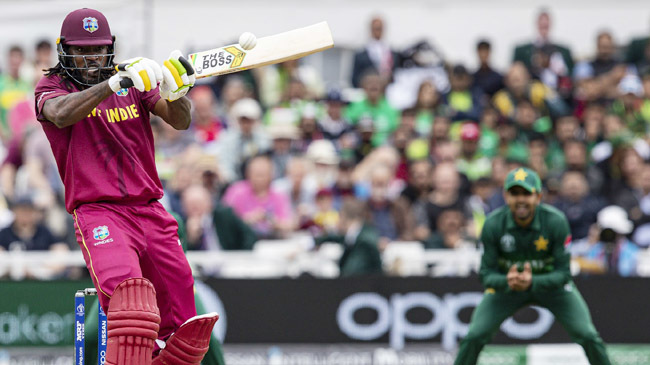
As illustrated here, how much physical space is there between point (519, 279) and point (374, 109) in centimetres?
541

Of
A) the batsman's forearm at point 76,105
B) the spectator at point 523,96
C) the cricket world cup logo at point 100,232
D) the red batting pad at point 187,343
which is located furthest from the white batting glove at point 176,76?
the spectator at point 523,96

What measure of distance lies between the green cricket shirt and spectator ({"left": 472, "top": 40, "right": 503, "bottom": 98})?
5.53 meters

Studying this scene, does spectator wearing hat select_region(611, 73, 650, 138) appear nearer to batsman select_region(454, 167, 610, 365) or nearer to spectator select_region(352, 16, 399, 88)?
spectator select_region(352, 16, 399, 88)

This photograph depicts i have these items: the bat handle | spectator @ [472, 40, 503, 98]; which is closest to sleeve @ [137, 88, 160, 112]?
the bat handle

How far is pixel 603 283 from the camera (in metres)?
10.7

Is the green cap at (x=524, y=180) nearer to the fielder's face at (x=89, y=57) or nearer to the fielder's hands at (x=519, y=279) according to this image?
the fielder's hands at (x=519, y=279)

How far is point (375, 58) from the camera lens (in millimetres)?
13945

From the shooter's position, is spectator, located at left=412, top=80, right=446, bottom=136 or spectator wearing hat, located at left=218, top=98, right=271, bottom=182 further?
spectator, located at left=412, top=80, right=446, bottom=136

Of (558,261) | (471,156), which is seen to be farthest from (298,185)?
(558,261)

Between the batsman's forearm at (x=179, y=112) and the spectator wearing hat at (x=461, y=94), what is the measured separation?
755 cm

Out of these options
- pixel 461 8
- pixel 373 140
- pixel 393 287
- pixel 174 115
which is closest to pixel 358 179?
pixel 373 140

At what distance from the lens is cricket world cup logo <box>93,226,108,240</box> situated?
5.68 m

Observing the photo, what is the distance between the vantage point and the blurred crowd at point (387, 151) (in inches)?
430

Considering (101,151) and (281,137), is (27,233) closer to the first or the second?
(281,137)
